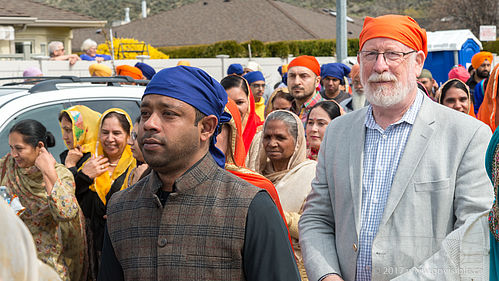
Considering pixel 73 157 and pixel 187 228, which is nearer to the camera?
pixel 187 228

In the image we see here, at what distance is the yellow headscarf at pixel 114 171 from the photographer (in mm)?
5273

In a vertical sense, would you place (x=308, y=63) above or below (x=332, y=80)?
above

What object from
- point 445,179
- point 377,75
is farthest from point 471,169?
point 377,75

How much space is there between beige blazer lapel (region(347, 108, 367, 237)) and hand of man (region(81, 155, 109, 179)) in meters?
2.64

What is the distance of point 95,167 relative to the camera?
5.32m

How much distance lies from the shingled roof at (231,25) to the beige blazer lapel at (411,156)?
39215mm

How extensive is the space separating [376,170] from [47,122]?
363 cm

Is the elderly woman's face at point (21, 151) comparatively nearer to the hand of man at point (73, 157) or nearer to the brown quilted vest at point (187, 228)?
the hand of man at point (73, 157)

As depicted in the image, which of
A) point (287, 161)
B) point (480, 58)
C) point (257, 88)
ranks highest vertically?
point (480, 58)

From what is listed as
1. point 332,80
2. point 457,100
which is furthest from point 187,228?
point 332,80

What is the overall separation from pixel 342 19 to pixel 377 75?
37.1ft

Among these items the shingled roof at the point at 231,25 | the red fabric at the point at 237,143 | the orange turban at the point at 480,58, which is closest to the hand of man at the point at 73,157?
the red fabric at the point at 237,143

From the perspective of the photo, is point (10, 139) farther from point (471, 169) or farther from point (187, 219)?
point (471, 169)

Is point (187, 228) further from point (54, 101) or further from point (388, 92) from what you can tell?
point (54, 101)
